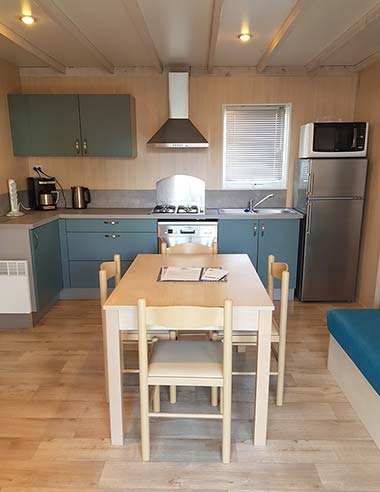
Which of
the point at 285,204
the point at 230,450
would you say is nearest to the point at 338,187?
the point at 285,204

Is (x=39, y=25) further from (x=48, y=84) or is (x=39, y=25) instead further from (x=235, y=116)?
(x=235, y=116)

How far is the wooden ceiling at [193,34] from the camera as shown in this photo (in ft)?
8.27

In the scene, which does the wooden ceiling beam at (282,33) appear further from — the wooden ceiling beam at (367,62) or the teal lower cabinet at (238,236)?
the teal lower cabinet at (238,236)

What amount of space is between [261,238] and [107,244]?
63.7 inches

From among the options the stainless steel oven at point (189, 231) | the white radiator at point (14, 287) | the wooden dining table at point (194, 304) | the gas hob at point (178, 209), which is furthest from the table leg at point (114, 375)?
the gas hob at point (178, 209)

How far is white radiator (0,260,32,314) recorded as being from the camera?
331 centimetres

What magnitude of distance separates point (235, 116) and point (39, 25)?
7.21 feet

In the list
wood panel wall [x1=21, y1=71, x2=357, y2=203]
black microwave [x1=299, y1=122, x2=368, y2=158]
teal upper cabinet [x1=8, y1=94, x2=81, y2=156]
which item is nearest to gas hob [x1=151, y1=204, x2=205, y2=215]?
wood panel wall [x1=21, y1=71, x2=357, y2=203]

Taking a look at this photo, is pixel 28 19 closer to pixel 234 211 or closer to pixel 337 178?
pixel 234 211

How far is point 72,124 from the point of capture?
3.96 meters

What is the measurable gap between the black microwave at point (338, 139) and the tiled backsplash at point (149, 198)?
2.63ft

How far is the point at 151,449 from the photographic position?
6.44 feet

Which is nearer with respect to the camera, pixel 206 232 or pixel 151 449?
pixel 151 449

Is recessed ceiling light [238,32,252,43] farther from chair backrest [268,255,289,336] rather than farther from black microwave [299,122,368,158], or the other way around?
chair backrest [268,255,289,336]
